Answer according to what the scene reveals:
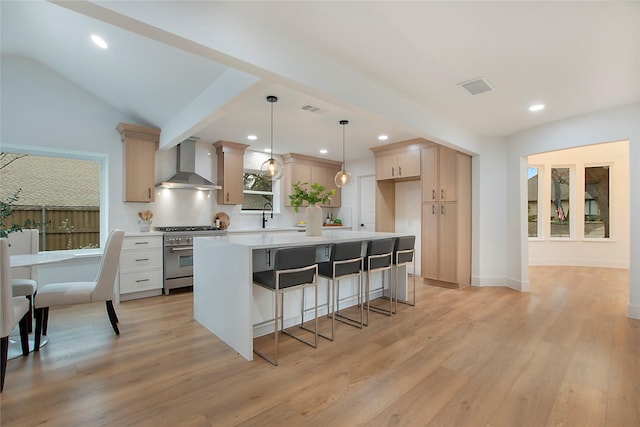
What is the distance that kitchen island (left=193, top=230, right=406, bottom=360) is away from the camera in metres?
2.47

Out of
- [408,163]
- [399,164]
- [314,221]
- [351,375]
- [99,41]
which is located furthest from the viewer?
[399,164]

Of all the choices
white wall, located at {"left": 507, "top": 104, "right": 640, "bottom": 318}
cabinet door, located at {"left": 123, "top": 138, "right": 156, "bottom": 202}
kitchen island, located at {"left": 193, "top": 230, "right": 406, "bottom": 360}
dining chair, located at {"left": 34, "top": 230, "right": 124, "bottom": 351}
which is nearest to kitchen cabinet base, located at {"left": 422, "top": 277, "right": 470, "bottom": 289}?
white wall, located at {"left": 507, "top": 104, "right": 640, "bottom": 318}

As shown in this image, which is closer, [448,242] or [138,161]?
[138,161]

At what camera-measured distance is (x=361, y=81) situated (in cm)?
293

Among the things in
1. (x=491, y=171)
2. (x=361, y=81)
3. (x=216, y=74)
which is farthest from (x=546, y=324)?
(x=216, y=74)

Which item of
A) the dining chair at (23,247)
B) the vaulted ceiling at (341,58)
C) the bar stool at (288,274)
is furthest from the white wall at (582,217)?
the dining chair at (23,247)

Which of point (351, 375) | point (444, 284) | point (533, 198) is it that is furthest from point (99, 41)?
point (533, 198)

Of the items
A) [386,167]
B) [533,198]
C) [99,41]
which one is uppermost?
[99,41]

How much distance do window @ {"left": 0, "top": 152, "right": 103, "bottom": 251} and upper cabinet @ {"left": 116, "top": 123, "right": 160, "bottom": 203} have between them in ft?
1.75

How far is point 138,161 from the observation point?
446cm

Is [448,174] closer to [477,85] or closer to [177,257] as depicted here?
[477,85]

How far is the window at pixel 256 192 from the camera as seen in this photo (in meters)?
6.19

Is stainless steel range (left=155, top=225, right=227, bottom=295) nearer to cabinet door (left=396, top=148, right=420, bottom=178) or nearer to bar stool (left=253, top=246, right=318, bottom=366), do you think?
bar stool (left=253, top=246, right=318, bottom=366)

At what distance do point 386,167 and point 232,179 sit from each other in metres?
2.86
